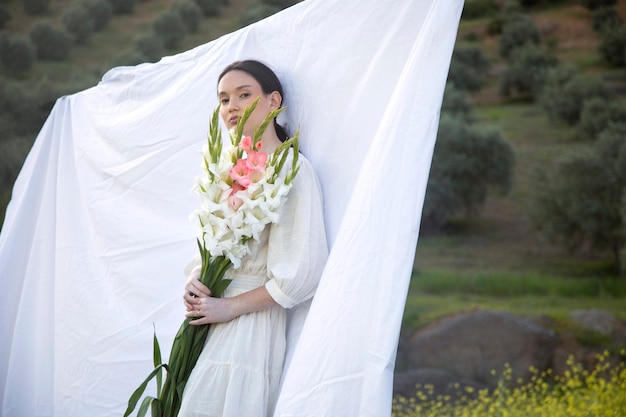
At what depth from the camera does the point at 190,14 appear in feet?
19.7

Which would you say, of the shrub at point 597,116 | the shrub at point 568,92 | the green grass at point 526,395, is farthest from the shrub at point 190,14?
the green grass at point 526,395

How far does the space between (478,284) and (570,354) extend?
79 cm

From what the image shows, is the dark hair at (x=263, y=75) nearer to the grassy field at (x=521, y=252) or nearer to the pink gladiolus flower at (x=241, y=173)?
the pink gladiolus flower at (x=241, y=173)

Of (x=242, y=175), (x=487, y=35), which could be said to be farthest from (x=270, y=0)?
(x=242, y=175)

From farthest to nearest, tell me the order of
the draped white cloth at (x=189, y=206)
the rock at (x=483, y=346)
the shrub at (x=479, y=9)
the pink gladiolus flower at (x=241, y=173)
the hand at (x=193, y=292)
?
the shrub at (x=479, y=9) < the rock at (x=483, y=346) < the hand at (x=193, y=292) < the pink gladiolus flower at (x=241, y=173) < the draped white cloth at (x=189, y=206)

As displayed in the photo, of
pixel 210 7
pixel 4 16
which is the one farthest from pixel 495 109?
pixel 4 16

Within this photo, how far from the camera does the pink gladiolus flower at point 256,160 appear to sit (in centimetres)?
190

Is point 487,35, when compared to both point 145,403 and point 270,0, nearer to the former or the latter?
point 270,0

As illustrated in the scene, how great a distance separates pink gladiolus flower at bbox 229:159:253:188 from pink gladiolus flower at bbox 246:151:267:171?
0.01 meters

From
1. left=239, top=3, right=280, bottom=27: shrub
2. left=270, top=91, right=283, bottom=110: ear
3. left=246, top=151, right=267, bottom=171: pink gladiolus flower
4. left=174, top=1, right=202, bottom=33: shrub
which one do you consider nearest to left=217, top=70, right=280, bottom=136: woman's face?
left=270, top=91, right=283, bottom=110: ear

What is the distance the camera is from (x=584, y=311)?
533cm

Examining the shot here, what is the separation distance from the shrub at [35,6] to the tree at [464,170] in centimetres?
326

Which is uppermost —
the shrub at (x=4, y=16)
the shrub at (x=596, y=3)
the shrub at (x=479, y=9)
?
the shrub at (x=479, y=9)

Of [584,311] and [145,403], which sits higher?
[584,311]
